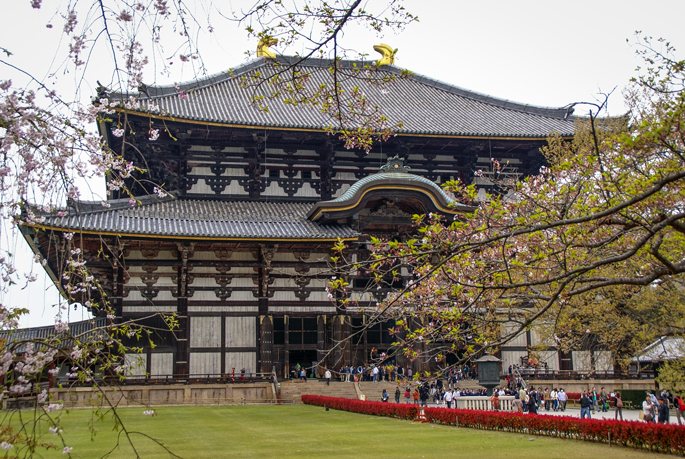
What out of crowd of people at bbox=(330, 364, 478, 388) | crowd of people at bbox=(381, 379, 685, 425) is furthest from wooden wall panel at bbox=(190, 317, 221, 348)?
crowd of people at bbox=(381, 379, 685, 425)

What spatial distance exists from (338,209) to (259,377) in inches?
305

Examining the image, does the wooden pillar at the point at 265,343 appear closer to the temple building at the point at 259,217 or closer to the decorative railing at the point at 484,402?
the temple building at the point at 259,217

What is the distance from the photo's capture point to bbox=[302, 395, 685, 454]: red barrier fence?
14250mm

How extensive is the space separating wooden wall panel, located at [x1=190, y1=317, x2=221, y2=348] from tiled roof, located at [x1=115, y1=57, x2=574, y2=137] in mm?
8520

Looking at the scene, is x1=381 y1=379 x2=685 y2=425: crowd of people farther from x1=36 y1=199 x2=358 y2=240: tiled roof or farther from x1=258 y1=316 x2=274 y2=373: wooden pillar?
x1=36 y1=199 x2=358 y2=240: tiled roof

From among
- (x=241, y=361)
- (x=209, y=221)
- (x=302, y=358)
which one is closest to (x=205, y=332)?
(x=241, y=361)

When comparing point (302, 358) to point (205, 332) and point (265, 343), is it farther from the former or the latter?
point (205, 332)

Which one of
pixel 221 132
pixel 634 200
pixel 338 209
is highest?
pixel 221 132

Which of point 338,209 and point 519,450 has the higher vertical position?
point 338,209

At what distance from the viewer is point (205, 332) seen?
2647 cm

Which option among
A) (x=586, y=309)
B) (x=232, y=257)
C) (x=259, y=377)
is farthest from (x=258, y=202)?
(x=586, y=309)

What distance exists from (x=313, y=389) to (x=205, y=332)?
5139mm

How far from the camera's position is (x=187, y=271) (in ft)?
86.9

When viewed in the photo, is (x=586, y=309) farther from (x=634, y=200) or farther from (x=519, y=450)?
(x=634, y=200)
